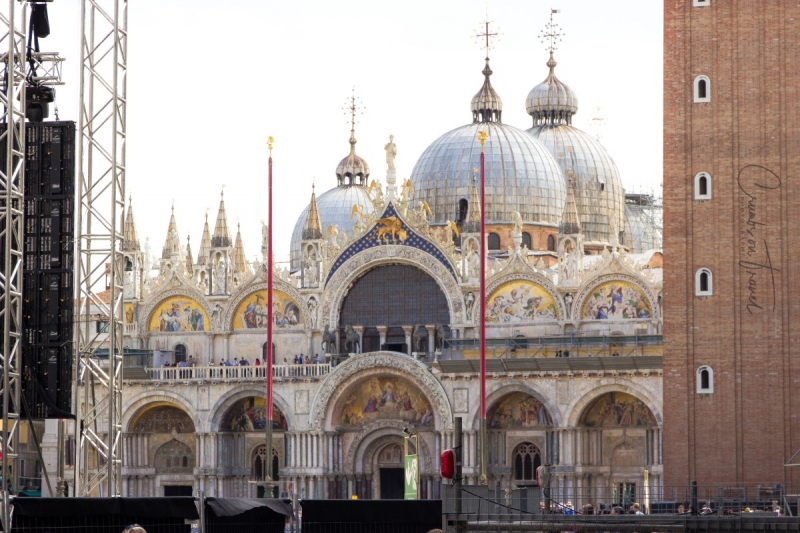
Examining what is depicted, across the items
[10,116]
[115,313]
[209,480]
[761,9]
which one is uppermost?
[761,9]

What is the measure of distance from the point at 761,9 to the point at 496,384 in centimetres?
1973

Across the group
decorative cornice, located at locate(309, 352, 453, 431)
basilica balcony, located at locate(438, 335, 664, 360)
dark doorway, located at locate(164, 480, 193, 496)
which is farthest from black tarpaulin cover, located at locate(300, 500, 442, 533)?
dark doorway, located at locate(164, 480, 193, 496)

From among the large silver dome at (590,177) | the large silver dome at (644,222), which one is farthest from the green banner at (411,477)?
the large silver dome at (644,222)

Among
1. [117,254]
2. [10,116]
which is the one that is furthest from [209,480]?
[10,116]

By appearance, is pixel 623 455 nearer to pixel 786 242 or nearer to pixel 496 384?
pixel 496 384

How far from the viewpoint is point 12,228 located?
35594mm

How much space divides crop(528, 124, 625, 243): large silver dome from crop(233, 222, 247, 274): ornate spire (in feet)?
54.2

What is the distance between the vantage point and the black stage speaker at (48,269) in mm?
36688

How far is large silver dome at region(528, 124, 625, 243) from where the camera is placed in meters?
87.1

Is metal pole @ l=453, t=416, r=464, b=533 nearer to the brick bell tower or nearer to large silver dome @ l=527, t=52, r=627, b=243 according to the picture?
the brick bell tower

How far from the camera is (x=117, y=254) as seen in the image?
43.2 metres

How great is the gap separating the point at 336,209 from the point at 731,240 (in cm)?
4672

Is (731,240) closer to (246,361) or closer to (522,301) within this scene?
(522,301)

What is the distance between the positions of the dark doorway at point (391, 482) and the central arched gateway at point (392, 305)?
5.02 metres
